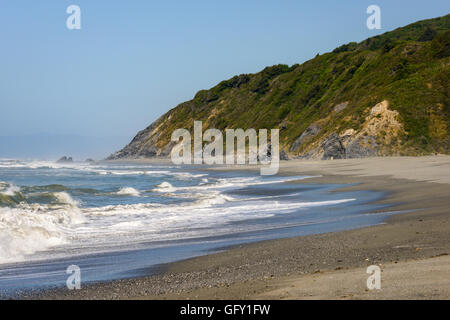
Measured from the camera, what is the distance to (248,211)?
15320 millimetres

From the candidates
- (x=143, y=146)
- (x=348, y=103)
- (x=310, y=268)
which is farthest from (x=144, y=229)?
(x=143, y=146)

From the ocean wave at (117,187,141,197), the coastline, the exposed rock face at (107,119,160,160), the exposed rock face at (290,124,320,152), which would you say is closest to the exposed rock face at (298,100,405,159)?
the exposed rock face at (290,124,320,152)

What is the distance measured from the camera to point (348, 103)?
62750mm

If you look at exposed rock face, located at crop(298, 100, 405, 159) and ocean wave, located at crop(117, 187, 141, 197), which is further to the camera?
exposed rock face, located at crop(298, 100, 405, 159)

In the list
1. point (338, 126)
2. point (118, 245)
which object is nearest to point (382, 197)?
point (118, 245)

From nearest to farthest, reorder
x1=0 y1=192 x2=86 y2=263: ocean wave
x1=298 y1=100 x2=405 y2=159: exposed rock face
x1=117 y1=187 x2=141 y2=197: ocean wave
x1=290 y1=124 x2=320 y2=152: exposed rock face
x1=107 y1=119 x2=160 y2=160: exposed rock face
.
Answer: x1=0 y1=192 x2=86 y2=263: ocean wave < x1=117 y1=187 x2=141 y2=197: ocean wave < x1=298 y1=100 x2=405 y2=159: exposed rock face < x1=290 y1=124 x2=320 y2=152: exposed rock face < x1=107 y1=119 x2=160 y2=160: exposed rock face

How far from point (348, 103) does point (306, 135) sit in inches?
261

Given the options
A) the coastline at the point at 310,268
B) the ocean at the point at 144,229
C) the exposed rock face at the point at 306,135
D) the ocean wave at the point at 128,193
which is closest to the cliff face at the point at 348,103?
the exposed rock face at the point at 306,135

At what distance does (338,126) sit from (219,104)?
55184 mm

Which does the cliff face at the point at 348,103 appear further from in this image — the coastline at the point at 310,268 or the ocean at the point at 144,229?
the coastline at the point at 310,268

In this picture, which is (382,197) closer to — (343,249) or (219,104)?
(343,249)

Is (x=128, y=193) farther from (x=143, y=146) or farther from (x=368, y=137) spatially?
(x=143, y=146)

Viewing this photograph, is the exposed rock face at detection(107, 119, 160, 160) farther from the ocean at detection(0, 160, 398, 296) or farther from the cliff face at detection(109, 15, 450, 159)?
the ocean at detection(0, 160, 398, 296)

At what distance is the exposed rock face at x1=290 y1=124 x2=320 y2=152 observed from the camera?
206 feet
